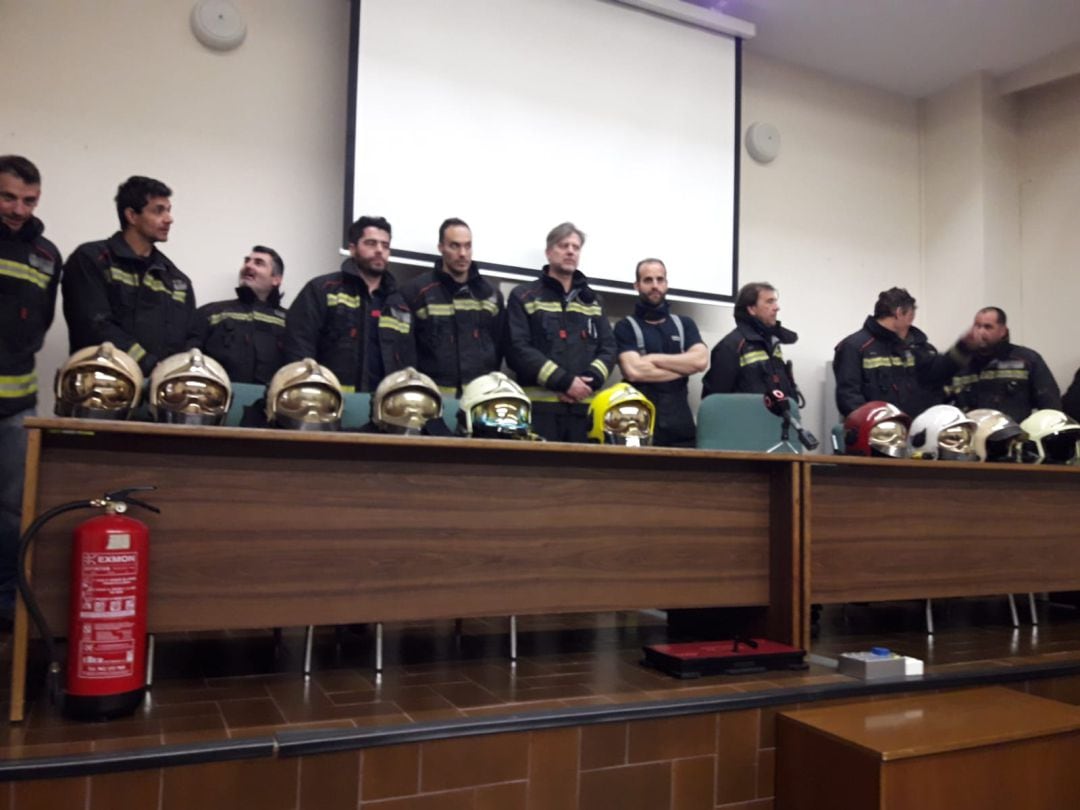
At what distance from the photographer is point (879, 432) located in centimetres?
286

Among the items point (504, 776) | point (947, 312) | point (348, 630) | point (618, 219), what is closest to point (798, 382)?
point (947, 312)

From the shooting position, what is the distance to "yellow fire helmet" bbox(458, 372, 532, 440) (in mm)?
2377

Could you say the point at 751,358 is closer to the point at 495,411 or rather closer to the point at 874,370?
the point at 874,370

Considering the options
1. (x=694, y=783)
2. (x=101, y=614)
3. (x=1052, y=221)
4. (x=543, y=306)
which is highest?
(x=1052, y=221)

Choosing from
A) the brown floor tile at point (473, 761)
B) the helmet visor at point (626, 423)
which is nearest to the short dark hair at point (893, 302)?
the helmet visor at point (626, 423)

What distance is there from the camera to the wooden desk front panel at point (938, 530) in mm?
2607

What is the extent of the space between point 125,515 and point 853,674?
6.11ft

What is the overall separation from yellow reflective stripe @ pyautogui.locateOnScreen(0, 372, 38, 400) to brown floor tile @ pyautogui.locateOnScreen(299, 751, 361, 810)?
6.25 ft

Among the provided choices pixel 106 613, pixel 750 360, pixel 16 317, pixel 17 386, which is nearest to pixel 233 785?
pixel 106 613

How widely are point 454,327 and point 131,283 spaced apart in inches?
52.1

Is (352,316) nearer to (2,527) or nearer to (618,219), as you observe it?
(2,527)

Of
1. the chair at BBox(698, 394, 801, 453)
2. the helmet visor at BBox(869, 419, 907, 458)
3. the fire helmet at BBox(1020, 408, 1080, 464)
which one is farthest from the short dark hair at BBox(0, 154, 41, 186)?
the fire helmet at BBox(1020, 408, 1080, 464)

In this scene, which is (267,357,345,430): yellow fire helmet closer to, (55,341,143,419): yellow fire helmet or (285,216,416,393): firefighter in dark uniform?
(55,341,143,419): yellow fire helmet

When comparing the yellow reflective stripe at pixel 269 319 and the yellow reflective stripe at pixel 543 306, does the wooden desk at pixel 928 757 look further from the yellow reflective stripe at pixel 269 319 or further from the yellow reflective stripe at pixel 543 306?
the yellow reflective stripe at pixel 269 319
